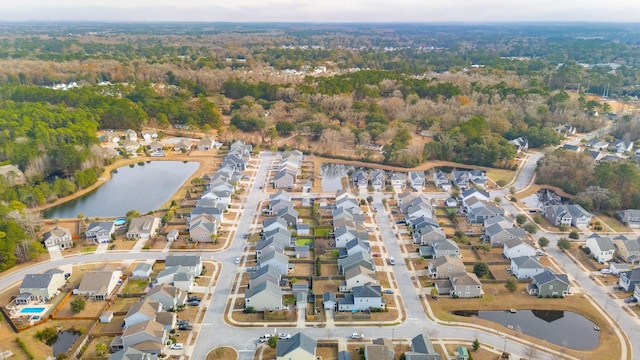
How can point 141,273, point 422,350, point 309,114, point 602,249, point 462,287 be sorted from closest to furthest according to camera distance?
point 422,350
point 462,287
point 141,273
point 602,249
point 309,114

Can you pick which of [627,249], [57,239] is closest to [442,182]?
[627,249]

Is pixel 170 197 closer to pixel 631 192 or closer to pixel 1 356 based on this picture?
pixel 1 356

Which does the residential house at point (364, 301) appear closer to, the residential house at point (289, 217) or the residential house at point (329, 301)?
the residential house at point (329, 301)

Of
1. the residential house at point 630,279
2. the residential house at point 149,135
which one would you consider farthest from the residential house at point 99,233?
the residential house at point 630,279

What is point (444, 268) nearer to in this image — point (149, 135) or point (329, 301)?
point (329, 301)

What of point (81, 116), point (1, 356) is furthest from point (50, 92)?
point (1, 356)

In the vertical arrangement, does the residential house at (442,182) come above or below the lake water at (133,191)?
above
